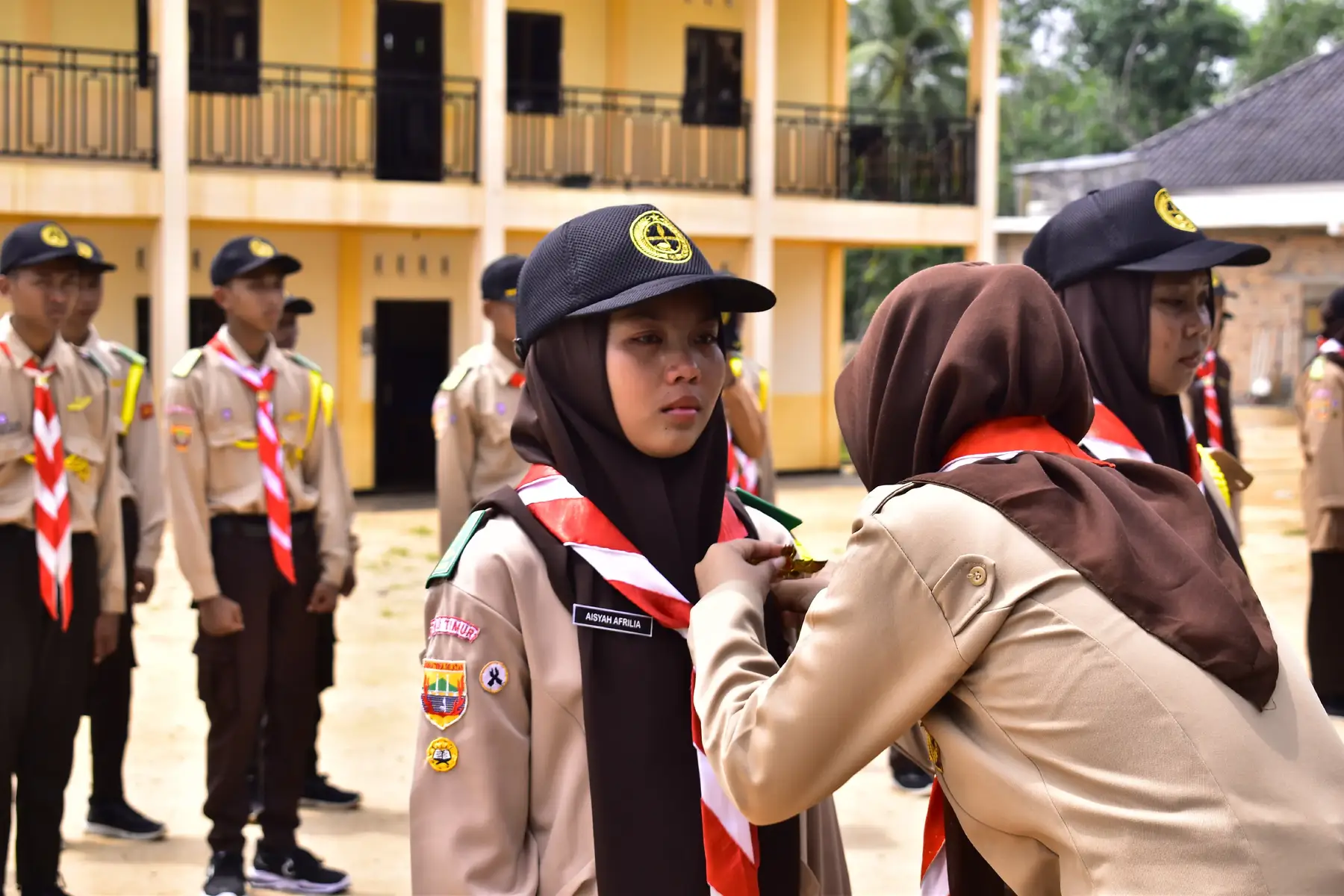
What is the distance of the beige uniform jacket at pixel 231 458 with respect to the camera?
534 centimetres

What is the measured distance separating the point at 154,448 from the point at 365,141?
11624mm

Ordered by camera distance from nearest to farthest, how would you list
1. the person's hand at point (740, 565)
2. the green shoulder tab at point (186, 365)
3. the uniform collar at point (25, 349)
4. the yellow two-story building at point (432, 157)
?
the person's hand at point (740, 565), the uniform collar at point (25, 349), the green shoulder tab at point (186, 365), the yellow two-story building at point (432, 157)

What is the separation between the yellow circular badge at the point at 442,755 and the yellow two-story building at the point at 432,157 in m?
13.4

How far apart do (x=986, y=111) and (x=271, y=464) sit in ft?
50.3

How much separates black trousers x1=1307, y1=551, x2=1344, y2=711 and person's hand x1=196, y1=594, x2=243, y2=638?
5380 millimetres

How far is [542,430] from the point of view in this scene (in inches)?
97.9

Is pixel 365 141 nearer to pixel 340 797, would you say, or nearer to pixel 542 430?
pixel 340 797

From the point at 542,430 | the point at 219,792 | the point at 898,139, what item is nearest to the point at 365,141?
the point at 898,139

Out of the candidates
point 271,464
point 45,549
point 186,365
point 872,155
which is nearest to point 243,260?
point 186,365

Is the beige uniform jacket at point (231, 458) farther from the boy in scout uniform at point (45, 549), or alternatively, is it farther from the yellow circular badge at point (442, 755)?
the yellow circular badge at point (442, 755)

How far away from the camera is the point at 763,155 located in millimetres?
17656

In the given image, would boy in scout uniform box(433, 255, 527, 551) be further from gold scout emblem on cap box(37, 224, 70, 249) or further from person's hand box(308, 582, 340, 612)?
gold scout emblem on cap box(37, 224, 70, 249)

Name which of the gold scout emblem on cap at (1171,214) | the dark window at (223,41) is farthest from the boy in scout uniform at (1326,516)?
the dark window at (223,41)

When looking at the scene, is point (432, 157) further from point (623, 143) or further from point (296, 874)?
point (296, 874)
